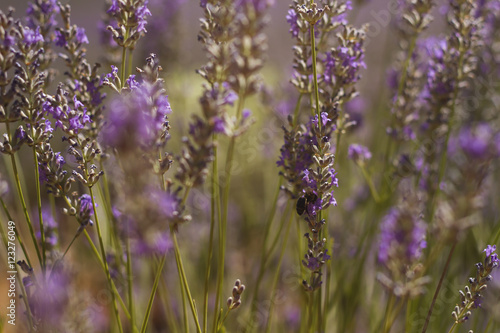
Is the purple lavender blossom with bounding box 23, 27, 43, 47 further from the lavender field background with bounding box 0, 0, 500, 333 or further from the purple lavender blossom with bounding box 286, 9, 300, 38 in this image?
the purple lavender blossom with bounding box 286, 9, 300, 38

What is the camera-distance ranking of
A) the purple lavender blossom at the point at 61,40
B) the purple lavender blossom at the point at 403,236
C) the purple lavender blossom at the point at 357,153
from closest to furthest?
the purple lavender blossom at the point at 403,236, the purple lavender blossom at the point at 61,40, the purple lavender blossom at the point at 357,153

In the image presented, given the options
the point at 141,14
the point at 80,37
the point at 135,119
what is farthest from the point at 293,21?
the point at 135,119

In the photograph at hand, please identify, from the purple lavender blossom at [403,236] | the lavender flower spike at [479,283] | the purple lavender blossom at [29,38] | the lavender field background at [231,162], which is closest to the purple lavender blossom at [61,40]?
the lavender field background at [231,162]

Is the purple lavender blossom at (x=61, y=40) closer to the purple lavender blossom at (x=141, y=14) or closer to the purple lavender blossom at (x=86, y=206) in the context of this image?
the purple lavender blossom at (x=141, y=14)

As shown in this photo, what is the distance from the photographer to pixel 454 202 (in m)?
0.74

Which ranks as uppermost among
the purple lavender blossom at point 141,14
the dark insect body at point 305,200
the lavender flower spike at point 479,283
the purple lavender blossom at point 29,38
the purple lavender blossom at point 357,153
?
the purple lavender blossom at point 141,14

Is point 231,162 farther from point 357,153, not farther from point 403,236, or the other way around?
point 357,153

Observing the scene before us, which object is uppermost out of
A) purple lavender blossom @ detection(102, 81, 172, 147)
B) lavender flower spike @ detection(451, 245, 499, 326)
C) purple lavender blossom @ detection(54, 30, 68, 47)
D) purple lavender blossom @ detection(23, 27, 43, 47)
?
purple lavender blossom @ detection(54, 30, 68, 47)

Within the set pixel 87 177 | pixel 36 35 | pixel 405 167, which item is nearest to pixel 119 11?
pixel 36 35

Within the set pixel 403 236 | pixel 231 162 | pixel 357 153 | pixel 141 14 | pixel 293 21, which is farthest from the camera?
pixel 357 153

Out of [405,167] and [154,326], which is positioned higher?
[405,167]

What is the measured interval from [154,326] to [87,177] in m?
1.77

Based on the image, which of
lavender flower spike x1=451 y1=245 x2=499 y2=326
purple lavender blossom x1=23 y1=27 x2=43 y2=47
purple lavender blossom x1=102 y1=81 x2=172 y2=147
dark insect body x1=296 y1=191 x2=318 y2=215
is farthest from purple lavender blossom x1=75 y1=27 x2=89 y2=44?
lavender flower spike x1=451 y1=245 x2=499 y2=326

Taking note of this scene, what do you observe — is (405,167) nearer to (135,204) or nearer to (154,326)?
(135,204)
